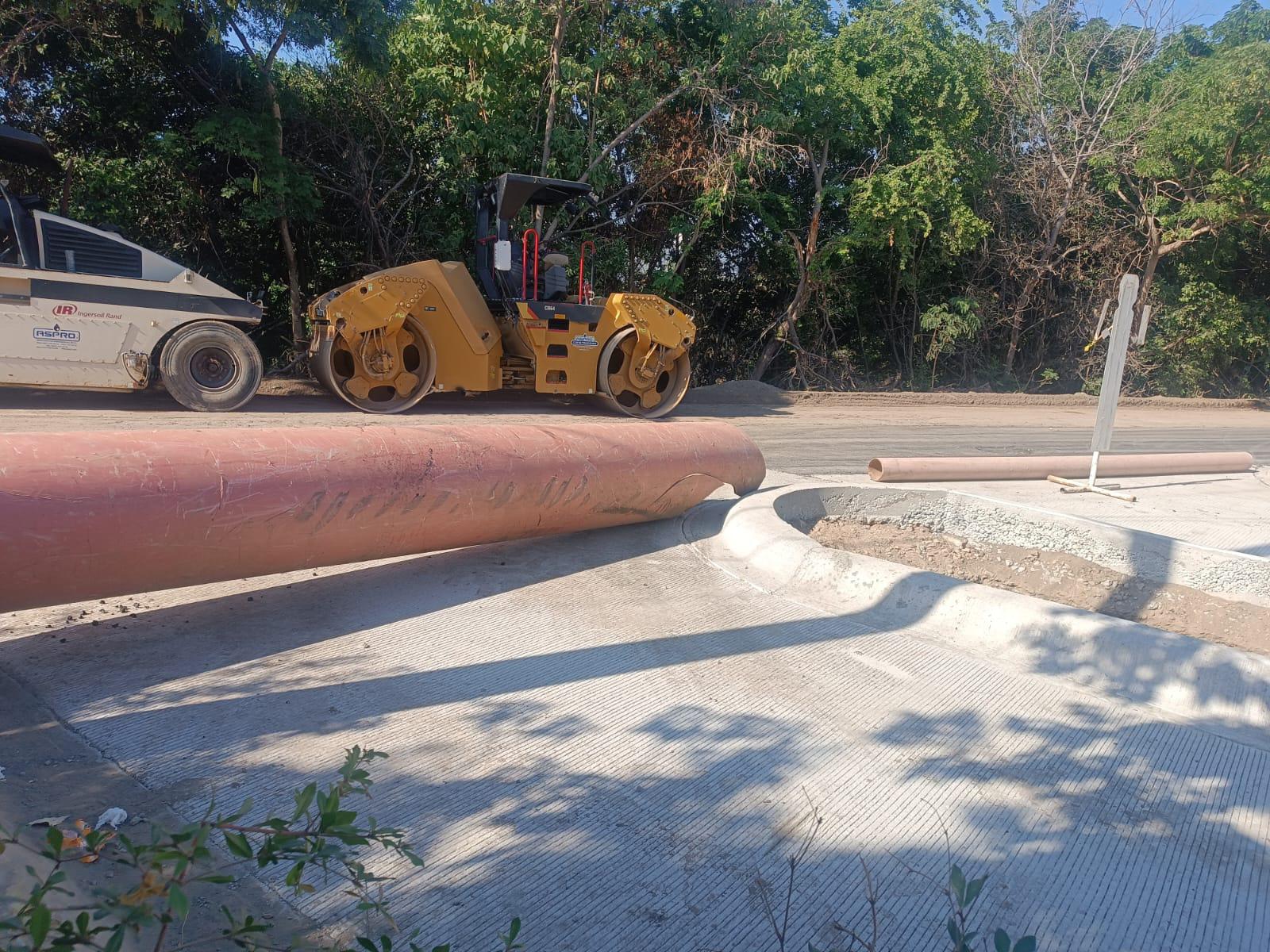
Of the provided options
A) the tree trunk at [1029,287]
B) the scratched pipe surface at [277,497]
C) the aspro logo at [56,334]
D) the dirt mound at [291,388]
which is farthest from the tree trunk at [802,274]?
the scratched pipe surface at [277,497]

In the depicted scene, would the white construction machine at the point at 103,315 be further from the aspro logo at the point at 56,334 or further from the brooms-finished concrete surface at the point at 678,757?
the brooms-finished concrete surface at the point at 678,757

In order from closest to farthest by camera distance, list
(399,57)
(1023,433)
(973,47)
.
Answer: (1023,433) → (399,57) → (973,47)

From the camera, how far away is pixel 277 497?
408 centimetres

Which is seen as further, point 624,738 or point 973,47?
point 973,47

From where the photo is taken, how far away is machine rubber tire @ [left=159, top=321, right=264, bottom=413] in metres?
9.68

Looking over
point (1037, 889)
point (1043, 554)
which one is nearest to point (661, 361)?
point (1043, 554)

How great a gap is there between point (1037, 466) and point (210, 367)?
879cm

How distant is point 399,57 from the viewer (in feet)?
48.0

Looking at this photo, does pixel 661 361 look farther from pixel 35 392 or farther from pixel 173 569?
pixel 173 569

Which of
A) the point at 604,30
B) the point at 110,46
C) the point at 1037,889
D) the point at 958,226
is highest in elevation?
the point at 604,30

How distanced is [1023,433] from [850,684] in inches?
428

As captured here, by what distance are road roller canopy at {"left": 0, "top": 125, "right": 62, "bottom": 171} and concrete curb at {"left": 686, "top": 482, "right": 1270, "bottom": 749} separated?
782cm

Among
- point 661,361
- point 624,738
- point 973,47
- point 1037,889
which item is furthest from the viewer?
point 973,47

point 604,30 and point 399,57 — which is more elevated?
point 604,30
